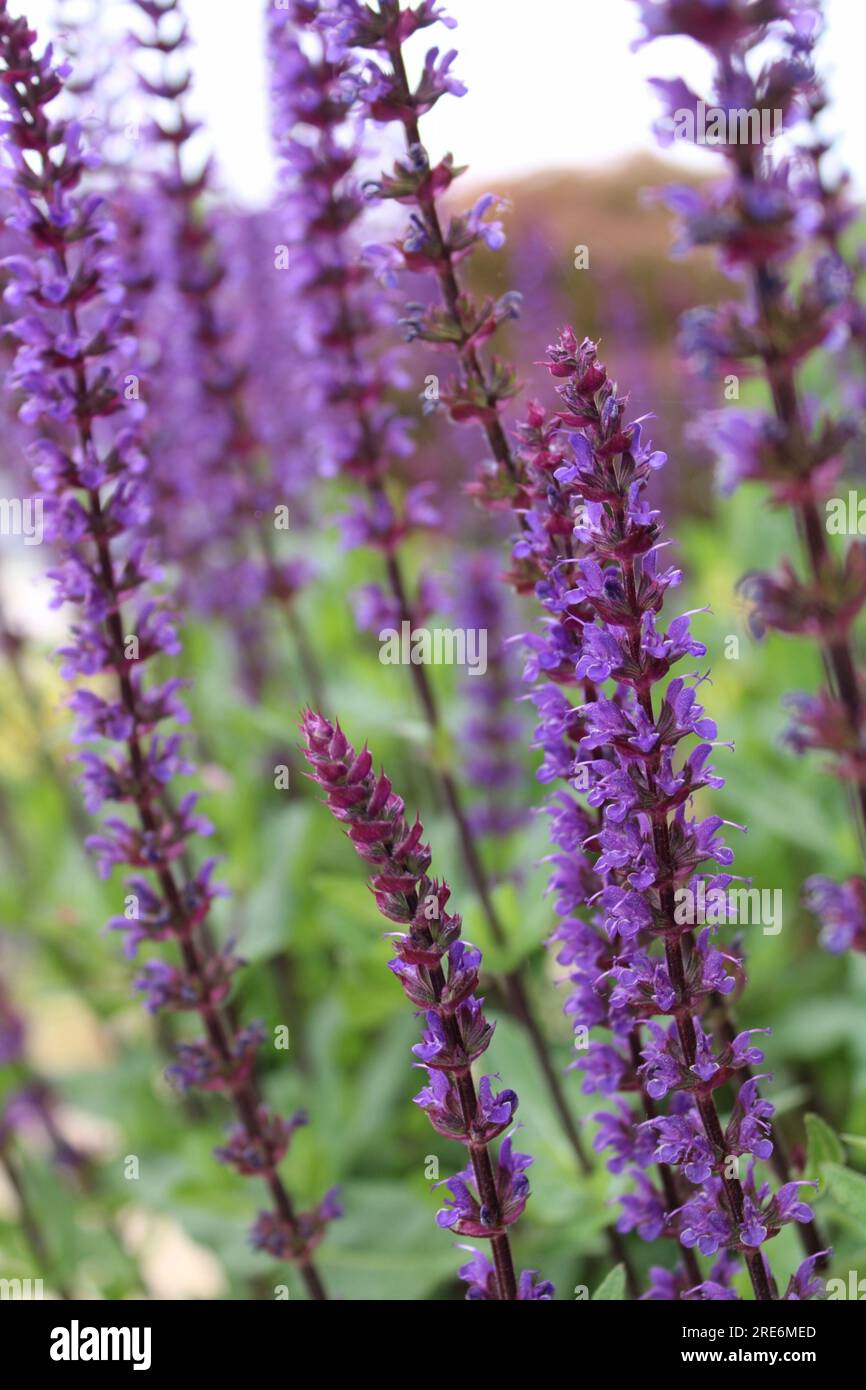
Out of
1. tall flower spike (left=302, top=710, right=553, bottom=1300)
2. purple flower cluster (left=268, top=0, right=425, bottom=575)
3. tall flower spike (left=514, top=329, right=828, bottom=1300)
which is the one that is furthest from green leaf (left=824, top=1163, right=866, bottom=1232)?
purple flower cluster (left=268, top=0, right=425, bottom=575)

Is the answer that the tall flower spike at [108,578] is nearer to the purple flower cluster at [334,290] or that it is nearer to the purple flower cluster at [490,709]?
the purple flower cluster at [334,290]

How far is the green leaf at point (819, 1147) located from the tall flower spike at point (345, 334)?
696 mm

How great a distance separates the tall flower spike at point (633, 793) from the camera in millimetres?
1445

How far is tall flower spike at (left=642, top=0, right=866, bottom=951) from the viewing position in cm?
149

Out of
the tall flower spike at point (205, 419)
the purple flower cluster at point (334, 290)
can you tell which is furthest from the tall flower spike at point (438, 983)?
the tall flower spike at point (205, 419)

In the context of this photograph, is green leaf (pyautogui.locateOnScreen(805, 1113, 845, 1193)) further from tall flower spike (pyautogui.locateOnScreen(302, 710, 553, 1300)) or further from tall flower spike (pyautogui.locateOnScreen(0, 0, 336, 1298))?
tall flower spike (pyautogui.locateOnScreen(0, 0, 336, 1298))

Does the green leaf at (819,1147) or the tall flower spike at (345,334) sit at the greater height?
the tall flower spike at (345,334)

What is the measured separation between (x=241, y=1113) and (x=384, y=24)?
177 cm

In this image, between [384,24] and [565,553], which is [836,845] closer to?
[565,553]

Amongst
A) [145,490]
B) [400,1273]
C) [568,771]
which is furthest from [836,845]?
[145,490]

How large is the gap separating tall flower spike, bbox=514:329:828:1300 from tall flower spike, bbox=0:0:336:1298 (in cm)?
70

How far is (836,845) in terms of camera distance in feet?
10.2

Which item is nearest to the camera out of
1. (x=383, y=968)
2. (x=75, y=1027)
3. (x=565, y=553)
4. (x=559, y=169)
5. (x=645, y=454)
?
(x=645, y=454)
